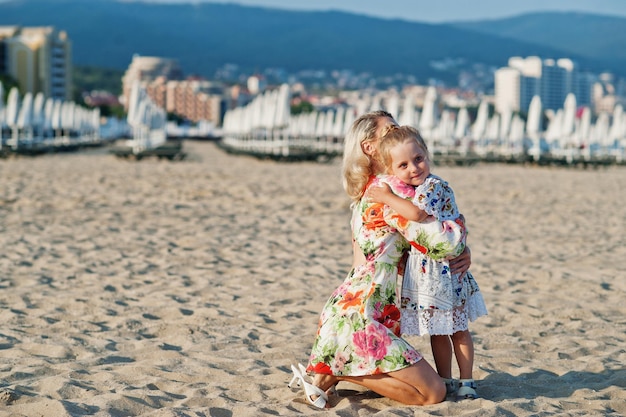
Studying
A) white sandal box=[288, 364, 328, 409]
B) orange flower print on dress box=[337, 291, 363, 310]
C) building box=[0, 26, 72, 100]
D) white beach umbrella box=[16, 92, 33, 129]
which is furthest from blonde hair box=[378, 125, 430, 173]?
building box=[0, 26, 72, 100]

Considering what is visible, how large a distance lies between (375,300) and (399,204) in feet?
1.34

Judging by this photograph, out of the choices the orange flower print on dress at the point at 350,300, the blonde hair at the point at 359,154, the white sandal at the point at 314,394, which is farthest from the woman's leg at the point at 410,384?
the blonde hair at the point at 359,154

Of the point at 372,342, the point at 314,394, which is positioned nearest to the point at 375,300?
the point at 372,342

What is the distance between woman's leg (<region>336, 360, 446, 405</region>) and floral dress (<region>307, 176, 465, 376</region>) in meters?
0.04

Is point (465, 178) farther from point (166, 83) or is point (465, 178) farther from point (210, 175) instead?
point (166, 83)

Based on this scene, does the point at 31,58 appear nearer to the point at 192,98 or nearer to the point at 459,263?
the point at 192,98

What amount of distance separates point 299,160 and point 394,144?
24374mm

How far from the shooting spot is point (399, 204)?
3389 millimetres

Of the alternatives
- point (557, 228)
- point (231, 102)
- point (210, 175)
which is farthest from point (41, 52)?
point (557, 228)

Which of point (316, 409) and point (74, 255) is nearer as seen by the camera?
point (316, 409)

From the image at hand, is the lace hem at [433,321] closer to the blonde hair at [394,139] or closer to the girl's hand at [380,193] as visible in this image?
the girl's hand at [380,193]

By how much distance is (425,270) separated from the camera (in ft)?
11.5

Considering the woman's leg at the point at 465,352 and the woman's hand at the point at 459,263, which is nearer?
the woman's hand at the point at 459,263

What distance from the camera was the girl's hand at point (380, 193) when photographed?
3.45m
